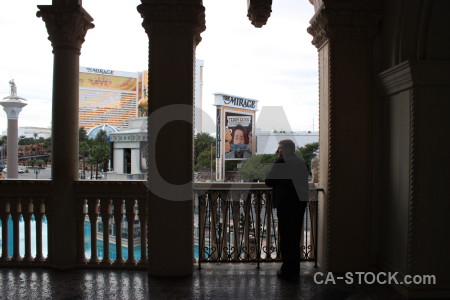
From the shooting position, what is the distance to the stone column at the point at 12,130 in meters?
5.48

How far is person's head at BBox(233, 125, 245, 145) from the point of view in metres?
13.3

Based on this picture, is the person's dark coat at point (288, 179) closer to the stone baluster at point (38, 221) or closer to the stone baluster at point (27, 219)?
the stone baluster at point (38, 221)

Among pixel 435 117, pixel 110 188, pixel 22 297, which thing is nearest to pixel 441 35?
pixel 435 117

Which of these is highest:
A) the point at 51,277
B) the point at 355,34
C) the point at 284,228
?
the point at 355,34

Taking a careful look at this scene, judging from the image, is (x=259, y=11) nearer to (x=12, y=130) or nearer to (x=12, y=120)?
(x=12, y=120)

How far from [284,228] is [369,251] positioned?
43.9 inches

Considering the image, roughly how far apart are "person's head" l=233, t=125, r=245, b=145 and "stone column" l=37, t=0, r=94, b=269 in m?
8.73

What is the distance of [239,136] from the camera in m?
14.2

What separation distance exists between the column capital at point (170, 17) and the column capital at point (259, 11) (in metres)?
0.64

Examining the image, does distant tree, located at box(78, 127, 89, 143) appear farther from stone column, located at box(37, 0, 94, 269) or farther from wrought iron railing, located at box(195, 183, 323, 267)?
wrought iron railing, located at box(195, 183, 323, 267)

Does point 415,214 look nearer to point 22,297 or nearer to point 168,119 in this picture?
point 168,119

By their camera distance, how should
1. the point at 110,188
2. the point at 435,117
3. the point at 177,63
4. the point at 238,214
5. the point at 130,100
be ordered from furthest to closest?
1. the point at 130,100
2. the point at 238,214
3. the point at 110,188
4. the point at 177,63
5. the point at 435,117

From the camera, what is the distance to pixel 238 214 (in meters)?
4.88

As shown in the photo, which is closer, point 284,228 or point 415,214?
point 415,214
